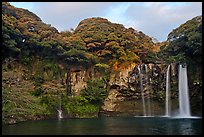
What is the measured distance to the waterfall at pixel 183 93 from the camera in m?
23.1

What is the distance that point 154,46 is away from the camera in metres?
30.6

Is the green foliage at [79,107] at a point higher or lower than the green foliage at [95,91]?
lower

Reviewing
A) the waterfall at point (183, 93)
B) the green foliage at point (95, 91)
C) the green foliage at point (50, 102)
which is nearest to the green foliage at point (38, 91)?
the green foliage at point (50, 102)

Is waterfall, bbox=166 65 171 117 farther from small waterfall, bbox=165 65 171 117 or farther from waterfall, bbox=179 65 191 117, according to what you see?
waterfall, bbox=179 65 191 117

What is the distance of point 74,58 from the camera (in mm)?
25078

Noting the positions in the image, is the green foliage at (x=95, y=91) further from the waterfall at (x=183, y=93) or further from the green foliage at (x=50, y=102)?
the waterfall at (x=183, y=93)

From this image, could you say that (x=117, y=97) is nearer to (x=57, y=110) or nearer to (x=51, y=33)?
(x=57, y=110)

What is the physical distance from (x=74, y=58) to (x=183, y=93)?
34.0ft

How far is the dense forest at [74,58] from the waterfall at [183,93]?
659mm

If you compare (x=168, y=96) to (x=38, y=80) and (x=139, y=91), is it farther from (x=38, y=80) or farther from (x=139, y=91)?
(x=38, y=80)

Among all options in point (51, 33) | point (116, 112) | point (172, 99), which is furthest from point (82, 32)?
point (172, 99)

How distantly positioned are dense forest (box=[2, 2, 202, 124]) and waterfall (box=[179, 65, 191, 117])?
0.66m

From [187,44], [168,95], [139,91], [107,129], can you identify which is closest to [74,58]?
[139,91]

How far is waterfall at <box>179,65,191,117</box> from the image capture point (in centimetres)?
2312
